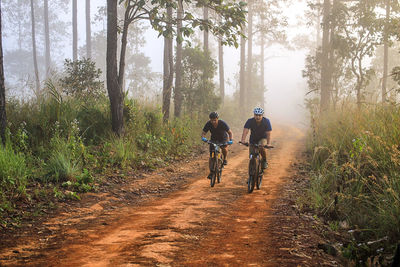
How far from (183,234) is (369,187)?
310 centimetres

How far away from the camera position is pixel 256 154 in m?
7.95

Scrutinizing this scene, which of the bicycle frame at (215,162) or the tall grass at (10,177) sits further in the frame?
the bicycle frame at (215,162)

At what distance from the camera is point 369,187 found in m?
5.19

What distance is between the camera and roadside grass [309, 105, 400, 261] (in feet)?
14.6

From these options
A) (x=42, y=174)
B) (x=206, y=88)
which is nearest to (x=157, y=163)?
(x=42, y=174)

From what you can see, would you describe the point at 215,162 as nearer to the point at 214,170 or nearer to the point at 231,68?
the point at 214,170

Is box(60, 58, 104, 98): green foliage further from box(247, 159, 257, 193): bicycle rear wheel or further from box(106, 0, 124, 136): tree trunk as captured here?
box(247, 159, 257, 193): bicycle rear wheel

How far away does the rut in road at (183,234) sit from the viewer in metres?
3.84

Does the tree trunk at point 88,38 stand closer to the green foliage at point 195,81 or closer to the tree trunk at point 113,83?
Answer: the green foliage at point 195,81

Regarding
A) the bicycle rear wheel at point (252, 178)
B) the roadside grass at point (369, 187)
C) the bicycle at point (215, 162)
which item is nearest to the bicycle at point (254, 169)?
the bicycle rear wheel at point (252, 178)

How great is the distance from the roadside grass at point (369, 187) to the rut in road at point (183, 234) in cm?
117

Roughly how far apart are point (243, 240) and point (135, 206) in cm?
270

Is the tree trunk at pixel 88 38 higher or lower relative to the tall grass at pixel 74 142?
higher

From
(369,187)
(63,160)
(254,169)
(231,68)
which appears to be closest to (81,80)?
(63,160)
